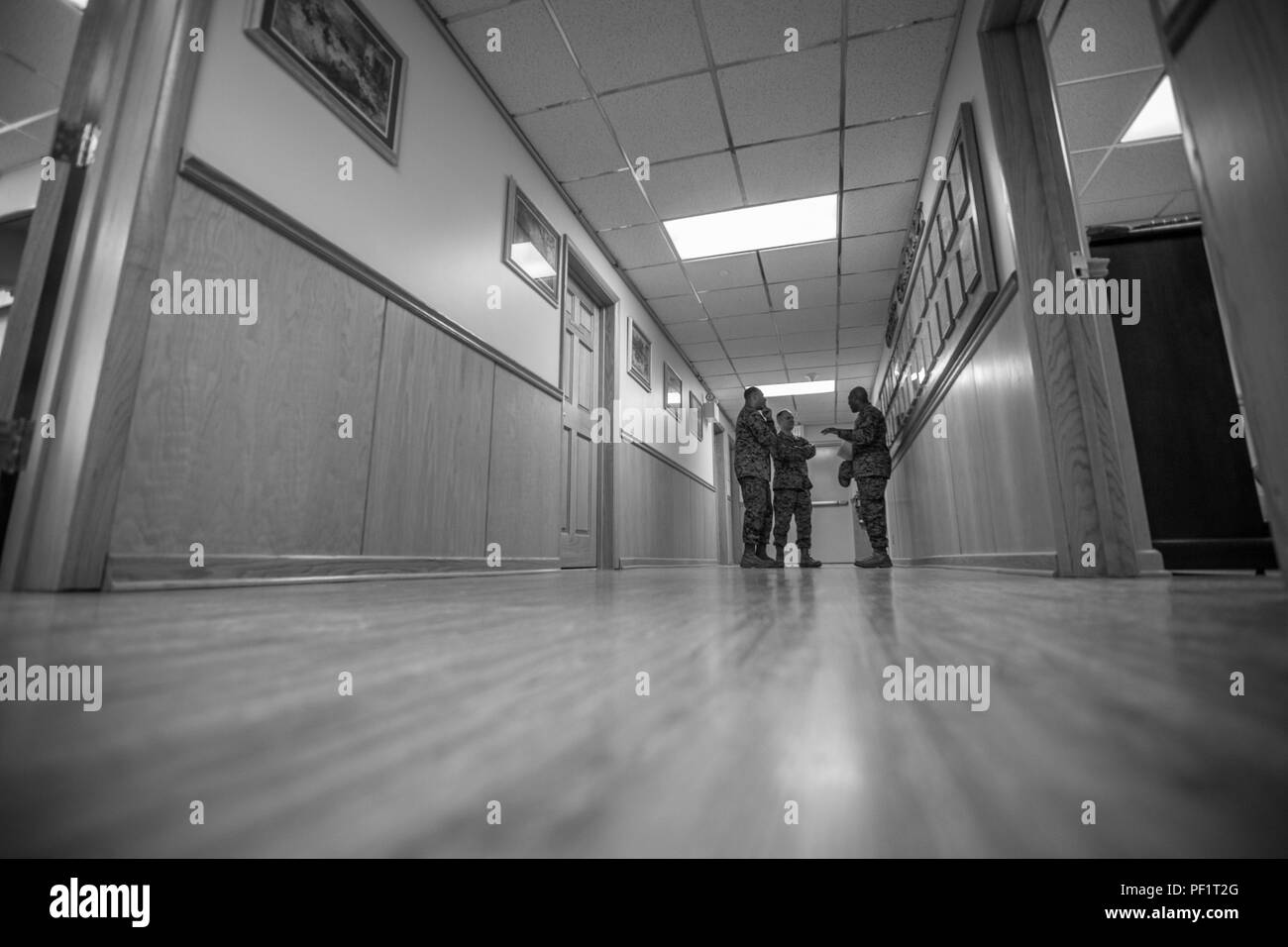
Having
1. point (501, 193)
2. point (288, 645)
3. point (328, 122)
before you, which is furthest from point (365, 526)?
point (501, 193)

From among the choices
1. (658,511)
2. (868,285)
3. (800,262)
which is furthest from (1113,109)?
(658,511)

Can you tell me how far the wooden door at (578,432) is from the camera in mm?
3289

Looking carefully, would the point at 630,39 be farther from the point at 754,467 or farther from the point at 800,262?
the point at 754,467

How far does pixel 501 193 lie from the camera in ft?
8.63

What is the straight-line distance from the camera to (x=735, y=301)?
15.4 ft

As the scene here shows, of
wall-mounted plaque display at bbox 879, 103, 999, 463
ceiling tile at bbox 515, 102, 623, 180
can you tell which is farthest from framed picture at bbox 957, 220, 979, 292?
ceiling tile at bbox 515, 102, 623, 180

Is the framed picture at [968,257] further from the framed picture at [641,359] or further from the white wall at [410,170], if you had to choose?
the framed picture at [641,359]

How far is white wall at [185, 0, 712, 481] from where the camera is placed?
4.68 feet

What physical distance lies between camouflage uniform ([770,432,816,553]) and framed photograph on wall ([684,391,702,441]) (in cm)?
201

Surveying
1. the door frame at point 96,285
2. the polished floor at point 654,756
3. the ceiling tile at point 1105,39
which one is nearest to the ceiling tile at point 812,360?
the ceiling tile at point 1105,39

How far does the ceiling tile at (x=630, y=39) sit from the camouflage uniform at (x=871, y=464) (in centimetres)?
207

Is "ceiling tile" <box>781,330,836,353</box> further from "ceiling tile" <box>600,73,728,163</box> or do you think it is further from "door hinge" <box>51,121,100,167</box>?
"door hinge" <box>51,121,100,167</box>
